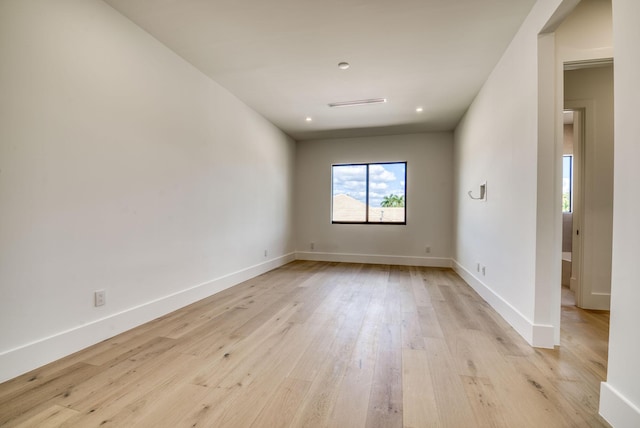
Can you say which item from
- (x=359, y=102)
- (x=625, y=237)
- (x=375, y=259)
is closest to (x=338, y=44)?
(x=359, y=102)

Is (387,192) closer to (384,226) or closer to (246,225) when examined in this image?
(384,226)

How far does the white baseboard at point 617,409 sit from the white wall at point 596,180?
2060 mm

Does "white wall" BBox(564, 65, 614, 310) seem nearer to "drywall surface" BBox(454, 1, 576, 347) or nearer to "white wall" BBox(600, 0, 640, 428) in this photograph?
"drywall surface" BBox(454, 1, 576, 347)

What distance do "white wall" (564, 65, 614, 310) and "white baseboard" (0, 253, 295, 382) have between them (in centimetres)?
400

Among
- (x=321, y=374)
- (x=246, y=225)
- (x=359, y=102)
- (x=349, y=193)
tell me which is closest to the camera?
(x=321, y=374)

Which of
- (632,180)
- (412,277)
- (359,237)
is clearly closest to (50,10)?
(632,180)

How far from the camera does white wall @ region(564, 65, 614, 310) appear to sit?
2787 mm

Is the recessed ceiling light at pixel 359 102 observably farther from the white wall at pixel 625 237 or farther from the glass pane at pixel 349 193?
the white wall at pixel 625 237

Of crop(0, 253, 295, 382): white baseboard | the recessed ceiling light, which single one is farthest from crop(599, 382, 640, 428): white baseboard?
the recessed ceiling light

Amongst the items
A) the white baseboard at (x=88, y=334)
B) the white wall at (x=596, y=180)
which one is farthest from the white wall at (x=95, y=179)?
the white wall at (x=596, y=180)

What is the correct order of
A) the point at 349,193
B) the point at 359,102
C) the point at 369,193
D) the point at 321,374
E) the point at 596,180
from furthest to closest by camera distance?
the point at 349,193, the point at 369,193, the point at 359,102, the point at 596,180, the point at 321,374

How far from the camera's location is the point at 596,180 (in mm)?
2799

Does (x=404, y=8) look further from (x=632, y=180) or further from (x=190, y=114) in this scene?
(x=190, y=114)

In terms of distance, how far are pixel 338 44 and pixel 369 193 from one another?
3483 millimetres
